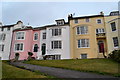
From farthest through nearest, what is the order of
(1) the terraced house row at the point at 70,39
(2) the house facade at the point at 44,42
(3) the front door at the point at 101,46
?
(2) the house facade at the point at 44,42 → (3) the front door at the point at 101,46 → (1) the terraced house row at the point at 70,39

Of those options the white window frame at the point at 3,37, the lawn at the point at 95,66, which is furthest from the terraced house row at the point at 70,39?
the lawn at the point at 95,66

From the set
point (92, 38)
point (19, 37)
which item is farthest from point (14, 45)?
point (92, 38)

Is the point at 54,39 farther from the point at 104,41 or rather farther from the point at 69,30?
the point at 104,41

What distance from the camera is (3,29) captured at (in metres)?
41.7

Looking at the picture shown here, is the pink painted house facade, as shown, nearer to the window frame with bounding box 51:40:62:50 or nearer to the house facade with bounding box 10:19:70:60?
the house facade with bounding box 10:19:70:60

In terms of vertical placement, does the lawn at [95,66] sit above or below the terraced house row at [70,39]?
below

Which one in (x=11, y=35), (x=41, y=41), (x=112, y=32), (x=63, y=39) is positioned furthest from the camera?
(x=11, y=35)

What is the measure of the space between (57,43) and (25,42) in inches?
386

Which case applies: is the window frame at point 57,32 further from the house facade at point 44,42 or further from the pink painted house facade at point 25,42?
the pink painted house facade at point 25,42

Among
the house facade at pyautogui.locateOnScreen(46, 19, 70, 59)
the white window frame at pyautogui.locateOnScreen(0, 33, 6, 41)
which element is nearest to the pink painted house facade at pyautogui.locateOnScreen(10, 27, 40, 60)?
the white window frame at pyautogui.locateOnScreen(0, 33, 6, 41)

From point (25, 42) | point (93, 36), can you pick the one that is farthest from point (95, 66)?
point (25, 42)

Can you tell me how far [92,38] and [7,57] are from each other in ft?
75.9

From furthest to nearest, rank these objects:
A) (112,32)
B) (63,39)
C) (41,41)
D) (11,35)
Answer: (11,35) → (41,41) → (63,39) → (112,32)

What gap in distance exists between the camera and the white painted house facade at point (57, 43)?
32844mm
